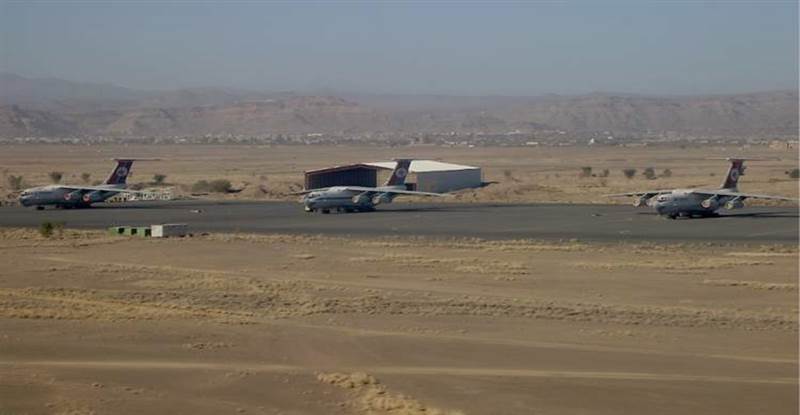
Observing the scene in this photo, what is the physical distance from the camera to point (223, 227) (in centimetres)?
6153

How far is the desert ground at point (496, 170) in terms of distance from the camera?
92125mm

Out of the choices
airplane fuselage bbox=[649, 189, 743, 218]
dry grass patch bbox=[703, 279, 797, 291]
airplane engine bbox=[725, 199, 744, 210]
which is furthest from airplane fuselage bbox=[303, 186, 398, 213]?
dry grass patch bbox=[703, 279, 797, 291]

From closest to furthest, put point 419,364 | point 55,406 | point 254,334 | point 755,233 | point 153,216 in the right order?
point 55,406, point 419,364, point 254,334, point 755,233, point 153,216

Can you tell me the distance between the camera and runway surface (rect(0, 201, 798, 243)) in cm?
5662

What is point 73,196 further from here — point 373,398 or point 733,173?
point 373,398

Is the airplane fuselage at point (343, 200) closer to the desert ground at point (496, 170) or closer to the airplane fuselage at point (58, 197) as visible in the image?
the desert ground at point (496, 170)

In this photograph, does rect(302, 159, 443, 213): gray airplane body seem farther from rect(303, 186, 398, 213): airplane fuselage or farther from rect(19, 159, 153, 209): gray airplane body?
rect(19, 159, 153, 209): gray airplane body

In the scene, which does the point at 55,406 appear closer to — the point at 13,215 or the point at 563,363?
the point at 563,363

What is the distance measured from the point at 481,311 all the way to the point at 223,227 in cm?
3054

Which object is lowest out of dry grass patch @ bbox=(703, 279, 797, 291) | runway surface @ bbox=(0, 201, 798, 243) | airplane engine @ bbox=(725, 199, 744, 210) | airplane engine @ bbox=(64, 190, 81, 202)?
runway surface @ bbox=(0, 201, 798, 243)

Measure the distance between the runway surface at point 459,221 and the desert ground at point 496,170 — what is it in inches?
455

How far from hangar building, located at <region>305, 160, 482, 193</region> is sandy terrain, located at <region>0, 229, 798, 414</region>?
41.8m

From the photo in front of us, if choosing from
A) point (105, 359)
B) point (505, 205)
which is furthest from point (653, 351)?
point (505, 205)

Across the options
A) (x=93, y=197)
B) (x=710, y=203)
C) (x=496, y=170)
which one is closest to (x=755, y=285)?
(x=710, y=203)
